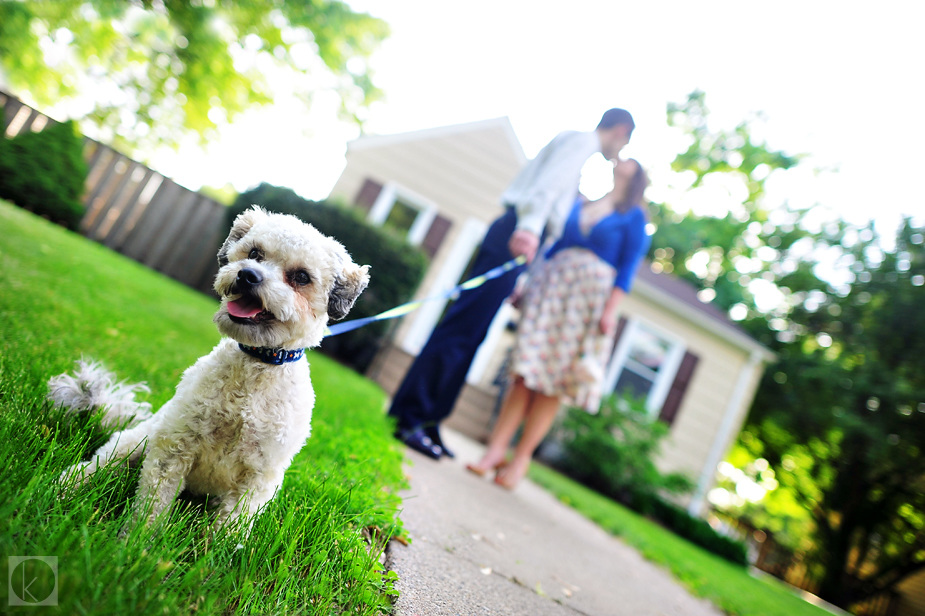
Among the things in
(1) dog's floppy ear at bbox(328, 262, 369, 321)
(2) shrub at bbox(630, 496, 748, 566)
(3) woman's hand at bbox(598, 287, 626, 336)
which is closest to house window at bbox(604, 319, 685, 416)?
(2) shrub at bbox(630, 496, 748, 566)

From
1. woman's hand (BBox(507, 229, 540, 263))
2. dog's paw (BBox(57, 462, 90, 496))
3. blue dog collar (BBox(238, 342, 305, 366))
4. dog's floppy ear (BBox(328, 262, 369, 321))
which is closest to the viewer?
dog's paw (BBox(57, 462, 90, 496))

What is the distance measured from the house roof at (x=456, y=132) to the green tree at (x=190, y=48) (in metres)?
2.11

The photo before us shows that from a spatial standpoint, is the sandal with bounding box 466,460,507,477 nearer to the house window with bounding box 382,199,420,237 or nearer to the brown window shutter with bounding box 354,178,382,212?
the house window with bounding box 382,199,420,237

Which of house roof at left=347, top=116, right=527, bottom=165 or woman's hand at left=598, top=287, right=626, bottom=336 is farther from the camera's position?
house roof at left=347, top=116, right=527, bottom=165

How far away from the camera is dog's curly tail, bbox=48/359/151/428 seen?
168 centimetres

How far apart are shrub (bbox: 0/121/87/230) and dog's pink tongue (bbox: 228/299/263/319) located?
8.91 m

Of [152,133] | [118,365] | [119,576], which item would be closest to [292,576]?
[119,576]

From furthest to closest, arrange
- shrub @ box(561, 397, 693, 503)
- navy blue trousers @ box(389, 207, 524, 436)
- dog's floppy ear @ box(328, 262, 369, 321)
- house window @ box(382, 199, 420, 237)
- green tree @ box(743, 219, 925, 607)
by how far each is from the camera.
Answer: green tree @ box(743, 219, 925, 607)
house window @ box(382, 199, 420, 237)
shrub @ box(561, 397, 693, 503)
navy blue trousers @ box(389, 207, 524, 436)
dog's floppy ear @ box(328, 262, 369, 321)

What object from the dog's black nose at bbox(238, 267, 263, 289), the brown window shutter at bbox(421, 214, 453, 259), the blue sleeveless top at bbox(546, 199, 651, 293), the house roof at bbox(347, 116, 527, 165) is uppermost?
the house roof at bbox(347, 116, 527, 165)

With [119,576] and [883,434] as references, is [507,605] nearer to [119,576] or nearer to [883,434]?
[119,576]

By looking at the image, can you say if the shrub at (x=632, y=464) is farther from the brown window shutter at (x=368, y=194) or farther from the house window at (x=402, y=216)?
the brown window shutter at (x=368, y=194)

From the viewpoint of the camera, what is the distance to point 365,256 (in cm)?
859

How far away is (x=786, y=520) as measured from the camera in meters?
23.7

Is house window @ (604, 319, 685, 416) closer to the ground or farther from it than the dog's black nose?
farther from it
